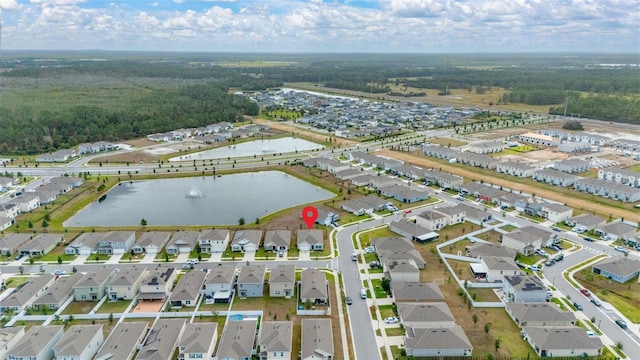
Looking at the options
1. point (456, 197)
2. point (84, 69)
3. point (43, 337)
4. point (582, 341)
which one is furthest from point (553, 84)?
point (84, 69)

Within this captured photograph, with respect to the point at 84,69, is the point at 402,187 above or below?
below

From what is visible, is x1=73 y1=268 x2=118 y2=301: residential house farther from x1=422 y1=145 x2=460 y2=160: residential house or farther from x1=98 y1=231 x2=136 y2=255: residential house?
x1=422 y1=145 x2=460 y2=160: residential house

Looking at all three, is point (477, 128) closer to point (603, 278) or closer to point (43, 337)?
point (603, 278)

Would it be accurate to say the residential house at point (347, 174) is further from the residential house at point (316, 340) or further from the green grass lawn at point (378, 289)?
the residential house at point (316, 340)

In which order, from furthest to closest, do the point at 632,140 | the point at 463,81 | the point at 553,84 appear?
the point at 463,81, the point at 553,84, the point at 632,140

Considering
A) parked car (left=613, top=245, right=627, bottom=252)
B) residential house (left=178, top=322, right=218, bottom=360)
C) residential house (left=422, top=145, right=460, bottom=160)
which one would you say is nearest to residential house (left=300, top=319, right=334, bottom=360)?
residential house (left=178, top=322, right=218, bottom=360)

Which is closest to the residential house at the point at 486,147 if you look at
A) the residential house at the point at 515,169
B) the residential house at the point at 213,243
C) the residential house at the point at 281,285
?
the residential house at the point at 515,169
